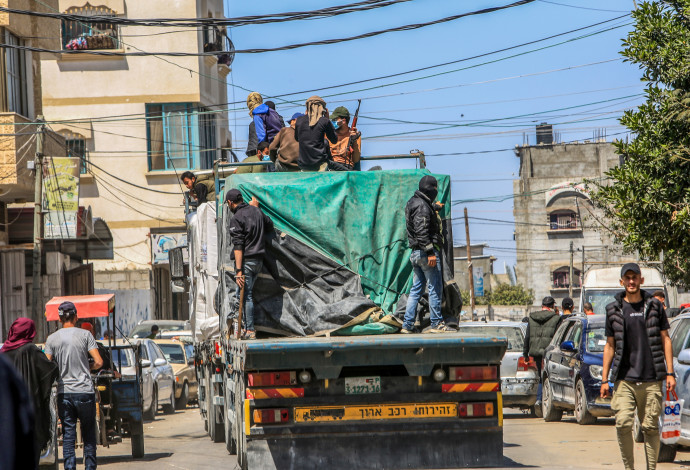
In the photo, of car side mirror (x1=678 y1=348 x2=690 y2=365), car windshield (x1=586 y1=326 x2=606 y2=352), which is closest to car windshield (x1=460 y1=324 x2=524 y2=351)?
car windshield (x1=586 y1=326 x2=606 y2=352)

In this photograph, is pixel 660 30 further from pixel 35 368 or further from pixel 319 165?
pixel 35 368

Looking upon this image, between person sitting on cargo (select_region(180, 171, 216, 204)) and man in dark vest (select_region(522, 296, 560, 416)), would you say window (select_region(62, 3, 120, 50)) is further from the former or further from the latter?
man in dark vest (select_region(522, 296, 560, 416))

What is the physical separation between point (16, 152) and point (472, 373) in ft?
49.3

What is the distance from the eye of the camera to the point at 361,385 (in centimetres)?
970

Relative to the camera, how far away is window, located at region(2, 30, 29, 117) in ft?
73.6

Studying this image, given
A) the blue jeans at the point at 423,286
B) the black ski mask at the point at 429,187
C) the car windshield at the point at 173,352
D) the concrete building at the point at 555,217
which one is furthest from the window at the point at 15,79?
the concrete building at the point at 555,217

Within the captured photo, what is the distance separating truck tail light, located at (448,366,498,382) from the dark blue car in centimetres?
587

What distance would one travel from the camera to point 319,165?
1230 cm

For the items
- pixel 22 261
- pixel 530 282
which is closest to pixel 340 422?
pixel 22 261

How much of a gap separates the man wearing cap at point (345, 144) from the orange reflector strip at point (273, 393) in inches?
143

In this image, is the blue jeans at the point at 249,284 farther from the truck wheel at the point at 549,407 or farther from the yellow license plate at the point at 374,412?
the truck wheel at the point at 549,407

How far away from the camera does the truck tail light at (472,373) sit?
9727 mm

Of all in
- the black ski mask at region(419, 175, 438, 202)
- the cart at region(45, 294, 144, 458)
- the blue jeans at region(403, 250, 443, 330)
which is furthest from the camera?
the cart at region(45, 294, 144, 458)

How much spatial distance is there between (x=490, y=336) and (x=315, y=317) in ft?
6.37
